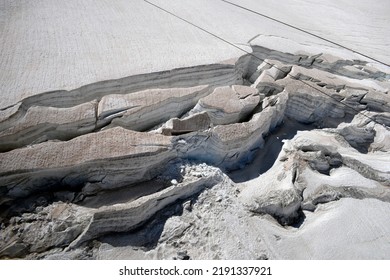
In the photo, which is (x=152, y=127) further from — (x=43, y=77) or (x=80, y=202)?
(x=43, y=77)

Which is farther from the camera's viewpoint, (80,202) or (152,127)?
(152,127)

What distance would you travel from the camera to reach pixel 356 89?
396 centimetres

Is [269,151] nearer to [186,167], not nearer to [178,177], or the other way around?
[186,167]

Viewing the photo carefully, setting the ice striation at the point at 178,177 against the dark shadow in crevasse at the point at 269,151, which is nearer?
the ice striation at the point at 178,177

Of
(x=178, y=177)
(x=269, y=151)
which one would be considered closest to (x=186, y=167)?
(x=178, y=177)

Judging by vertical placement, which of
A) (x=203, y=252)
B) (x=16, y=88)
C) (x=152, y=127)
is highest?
(x=16, y=88)

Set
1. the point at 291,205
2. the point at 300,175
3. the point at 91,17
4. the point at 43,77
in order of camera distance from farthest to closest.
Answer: the point at 91,17, the point at 43,77, the point at 300,175, the point at 291,205

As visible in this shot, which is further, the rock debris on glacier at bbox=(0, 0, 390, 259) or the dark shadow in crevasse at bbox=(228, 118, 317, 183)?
the dark shadow in crevasse at bbox=(228, 118, 317, 183)

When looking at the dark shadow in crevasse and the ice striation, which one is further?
the dark shadow in crevasse

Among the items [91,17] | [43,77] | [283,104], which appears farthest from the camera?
[91,17]

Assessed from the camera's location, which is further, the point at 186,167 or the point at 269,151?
the point at 269,151

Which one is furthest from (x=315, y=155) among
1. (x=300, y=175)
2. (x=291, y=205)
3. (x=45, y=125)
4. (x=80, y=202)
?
(x=45, y=125)

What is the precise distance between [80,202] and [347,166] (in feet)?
8.47

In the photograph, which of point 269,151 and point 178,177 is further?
point 269,151
